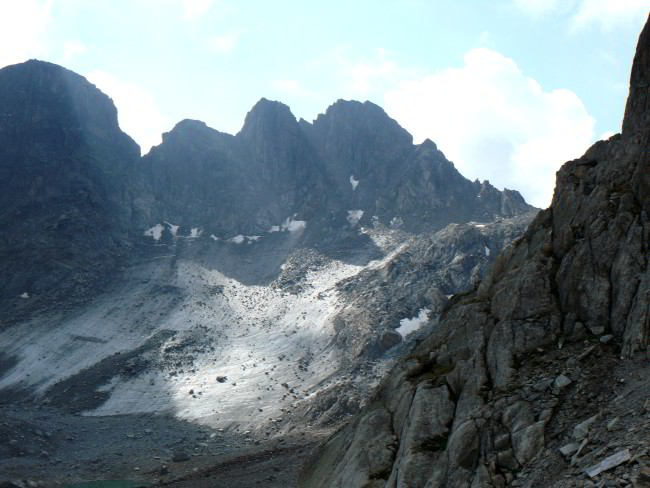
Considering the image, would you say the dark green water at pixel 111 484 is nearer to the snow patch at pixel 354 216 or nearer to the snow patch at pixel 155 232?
the snow patch at pixel 155 232

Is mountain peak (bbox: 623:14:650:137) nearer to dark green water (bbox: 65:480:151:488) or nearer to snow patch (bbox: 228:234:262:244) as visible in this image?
dark green water (bbox: 65:480:151:488)

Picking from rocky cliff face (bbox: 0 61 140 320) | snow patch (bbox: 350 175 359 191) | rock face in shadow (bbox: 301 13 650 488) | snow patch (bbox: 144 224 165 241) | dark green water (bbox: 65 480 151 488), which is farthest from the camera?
snow patch (bbox: 350 175 359 191)

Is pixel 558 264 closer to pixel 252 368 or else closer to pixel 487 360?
pixel 487 360

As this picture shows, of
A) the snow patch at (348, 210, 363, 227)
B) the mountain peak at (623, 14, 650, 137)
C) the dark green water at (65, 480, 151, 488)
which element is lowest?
the dark green water at (65, 480, 151, 488)

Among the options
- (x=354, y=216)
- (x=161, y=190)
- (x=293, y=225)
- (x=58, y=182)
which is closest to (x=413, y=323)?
(x=354, y=216)

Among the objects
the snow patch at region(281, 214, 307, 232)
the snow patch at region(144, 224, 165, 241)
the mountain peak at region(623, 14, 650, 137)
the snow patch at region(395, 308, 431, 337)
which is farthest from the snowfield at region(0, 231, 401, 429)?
the mountain peak at region(623, 14, 650, 137)

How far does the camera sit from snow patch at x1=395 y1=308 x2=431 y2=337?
316 ft

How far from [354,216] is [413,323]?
247 feet

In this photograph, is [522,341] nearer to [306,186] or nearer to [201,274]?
[201,274]

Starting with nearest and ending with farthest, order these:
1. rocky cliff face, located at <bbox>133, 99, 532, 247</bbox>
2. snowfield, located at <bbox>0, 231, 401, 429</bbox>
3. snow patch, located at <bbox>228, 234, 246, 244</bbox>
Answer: snowfield, located at <bbox>0, 231, 401, 429</bbox>
rocky cliff face, located at <bbox>133, 99, 532, 247</bbox>
snow patch, located at <bbox>228, 234, 246, 244</bbox>

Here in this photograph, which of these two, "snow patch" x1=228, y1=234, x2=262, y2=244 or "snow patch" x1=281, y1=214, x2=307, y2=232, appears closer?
"snow patch" x1=228, y1=234, x2=262, y2=244

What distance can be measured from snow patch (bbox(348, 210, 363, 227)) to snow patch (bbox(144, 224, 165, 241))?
181ft

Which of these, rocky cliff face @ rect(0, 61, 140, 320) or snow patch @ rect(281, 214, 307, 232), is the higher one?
rocky cliff face @ rect(0, 61, 140, 320)

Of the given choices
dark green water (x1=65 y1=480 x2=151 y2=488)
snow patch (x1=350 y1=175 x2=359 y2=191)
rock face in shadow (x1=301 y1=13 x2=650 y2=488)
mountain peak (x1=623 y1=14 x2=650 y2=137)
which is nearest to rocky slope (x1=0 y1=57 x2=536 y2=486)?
snow patch (x1=350 y1=175 x2=359 y2=191)
